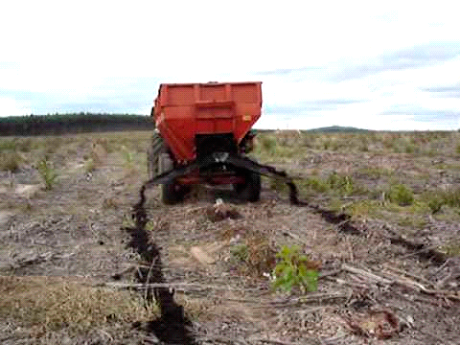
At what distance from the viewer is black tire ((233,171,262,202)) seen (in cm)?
1454

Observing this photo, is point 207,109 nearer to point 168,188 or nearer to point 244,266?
point 168,188

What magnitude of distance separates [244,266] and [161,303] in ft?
5.23

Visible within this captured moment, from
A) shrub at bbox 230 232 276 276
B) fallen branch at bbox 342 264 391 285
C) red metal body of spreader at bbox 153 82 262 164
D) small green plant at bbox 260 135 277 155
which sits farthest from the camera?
small green plant at bbox 260 135 277 155

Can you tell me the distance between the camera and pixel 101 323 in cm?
620

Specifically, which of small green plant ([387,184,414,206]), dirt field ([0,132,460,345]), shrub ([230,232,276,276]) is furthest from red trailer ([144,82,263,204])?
shrub ([230,232,276,276])

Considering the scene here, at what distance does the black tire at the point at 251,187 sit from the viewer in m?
14.5

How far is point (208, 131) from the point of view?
45.9 ft

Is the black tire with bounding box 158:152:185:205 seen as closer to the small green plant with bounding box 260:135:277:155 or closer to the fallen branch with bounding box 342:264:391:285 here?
the fallen branch with bounding box 342:264:391:285

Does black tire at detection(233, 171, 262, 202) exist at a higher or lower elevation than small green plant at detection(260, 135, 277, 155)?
lower

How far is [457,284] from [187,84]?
7527 millimetres

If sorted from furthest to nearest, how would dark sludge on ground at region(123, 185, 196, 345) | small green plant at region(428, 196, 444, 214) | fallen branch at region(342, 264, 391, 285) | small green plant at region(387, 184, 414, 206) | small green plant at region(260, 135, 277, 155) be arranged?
1. small green plant at region(260, 135, 277, 155)
2. small green plant at region(387, 184, 414, 206)
3. small green plant at region(428, 196, 444, 214)
4. fallen branch at region(342, 264, 391, 285)
5. dark sludge on ground at region(123, 185, 196, 345)

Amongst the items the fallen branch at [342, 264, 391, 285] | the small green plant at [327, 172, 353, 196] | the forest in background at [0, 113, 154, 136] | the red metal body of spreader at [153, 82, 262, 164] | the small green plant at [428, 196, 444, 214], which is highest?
the forest in background at [0, 113, 154, 136]

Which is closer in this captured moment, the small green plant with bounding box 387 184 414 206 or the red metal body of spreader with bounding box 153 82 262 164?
the small green plant with bounding box 387 184 414 206

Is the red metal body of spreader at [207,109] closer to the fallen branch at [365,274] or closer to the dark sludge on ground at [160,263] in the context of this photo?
the dark sludge on ground at [160,263]
